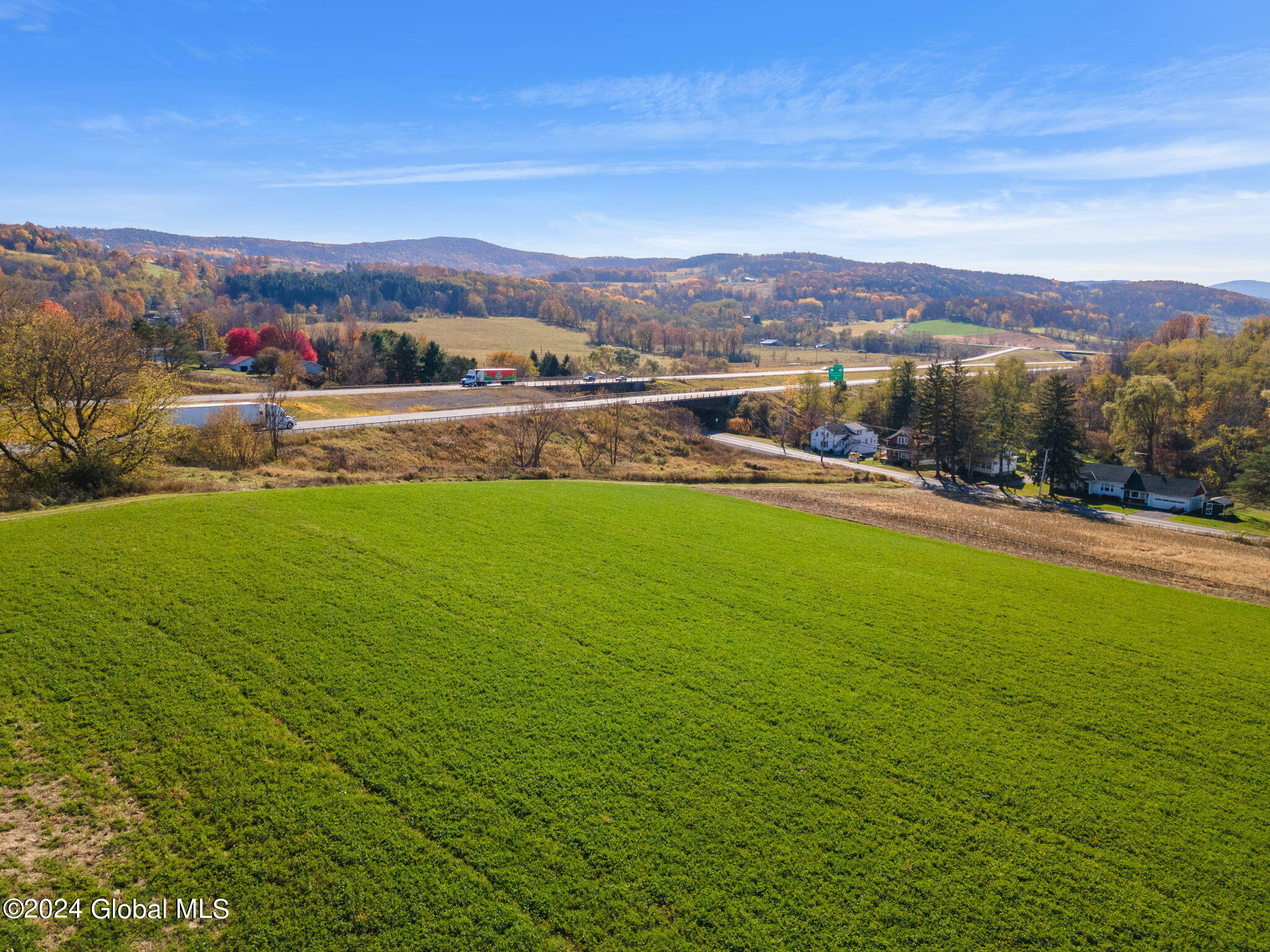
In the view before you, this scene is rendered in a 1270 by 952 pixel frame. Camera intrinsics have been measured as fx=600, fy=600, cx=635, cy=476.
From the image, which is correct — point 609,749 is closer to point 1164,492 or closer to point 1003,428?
point 1003,428

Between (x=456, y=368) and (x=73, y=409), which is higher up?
(x=456, y=368)

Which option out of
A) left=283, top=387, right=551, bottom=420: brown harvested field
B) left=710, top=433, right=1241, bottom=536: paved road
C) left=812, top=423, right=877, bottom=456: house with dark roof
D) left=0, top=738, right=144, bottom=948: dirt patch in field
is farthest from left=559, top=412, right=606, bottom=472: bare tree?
left=0, top=738, right=144, bottom=948: dirt patch in field

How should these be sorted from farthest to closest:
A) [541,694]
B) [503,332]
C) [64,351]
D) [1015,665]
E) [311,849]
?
[503,332], [64,351], [1015,665], [541,694], [311,849]

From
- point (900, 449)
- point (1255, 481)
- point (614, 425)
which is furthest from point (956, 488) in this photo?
point (614, 425)

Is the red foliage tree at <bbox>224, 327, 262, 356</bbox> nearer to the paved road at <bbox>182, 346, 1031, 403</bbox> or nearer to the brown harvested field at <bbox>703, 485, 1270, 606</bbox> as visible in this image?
the paved road at <bbox>182, 346, 1031, 403</bbox>

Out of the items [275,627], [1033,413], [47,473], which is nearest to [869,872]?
[275,627]

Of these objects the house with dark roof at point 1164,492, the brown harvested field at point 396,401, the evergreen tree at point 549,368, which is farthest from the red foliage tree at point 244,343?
the house with dark roof at point 1164,492

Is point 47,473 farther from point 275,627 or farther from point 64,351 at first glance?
point 275,627
